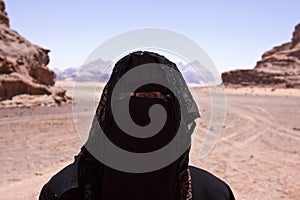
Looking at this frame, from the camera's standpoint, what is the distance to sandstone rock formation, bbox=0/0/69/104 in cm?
1772

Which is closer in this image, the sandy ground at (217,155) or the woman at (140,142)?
the woman at (140,142)

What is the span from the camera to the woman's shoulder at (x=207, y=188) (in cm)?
190

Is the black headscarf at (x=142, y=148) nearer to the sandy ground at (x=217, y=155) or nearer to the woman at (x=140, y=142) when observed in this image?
the woman at (x=140, y=142)

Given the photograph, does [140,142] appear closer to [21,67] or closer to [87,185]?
[87,185]

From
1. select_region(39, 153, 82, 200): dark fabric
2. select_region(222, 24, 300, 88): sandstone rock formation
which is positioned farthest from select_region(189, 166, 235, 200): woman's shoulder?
select_region(222, 24, 300, 88): sandstone rock formation

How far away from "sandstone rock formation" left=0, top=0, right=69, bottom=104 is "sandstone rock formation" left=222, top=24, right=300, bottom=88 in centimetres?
3792

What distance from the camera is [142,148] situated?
1.81 m

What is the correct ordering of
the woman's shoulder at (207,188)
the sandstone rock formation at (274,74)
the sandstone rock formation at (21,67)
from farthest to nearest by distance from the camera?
the sandstone rock formation at (274,74)
the sandstone rock formation at (21,67)
the woman's shoulder at (207,188)

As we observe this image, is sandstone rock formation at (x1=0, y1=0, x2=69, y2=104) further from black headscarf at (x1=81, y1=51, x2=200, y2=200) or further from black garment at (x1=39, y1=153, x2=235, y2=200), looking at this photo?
black headscarf at (x1=81, y1=51, x2=200, y2=200)

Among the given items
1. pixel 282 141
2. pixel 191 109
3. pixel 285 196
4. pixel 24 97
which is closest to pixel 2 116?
pixel 24 97

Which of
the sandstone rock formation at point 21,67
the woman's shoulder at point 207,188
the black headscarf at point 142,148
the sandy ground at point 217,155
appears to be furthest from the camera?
the sandstone rock formation at point 21,67

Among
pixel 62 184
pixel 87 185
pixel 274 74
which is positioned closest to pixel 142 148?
pixel 87 185

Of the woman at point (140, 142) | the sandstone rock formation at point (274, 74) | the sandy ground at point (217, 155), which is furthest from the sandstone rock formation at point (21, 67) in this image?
the sandstone rock formation at point (274, 74)

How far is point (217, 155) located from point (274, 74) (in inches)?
2048
